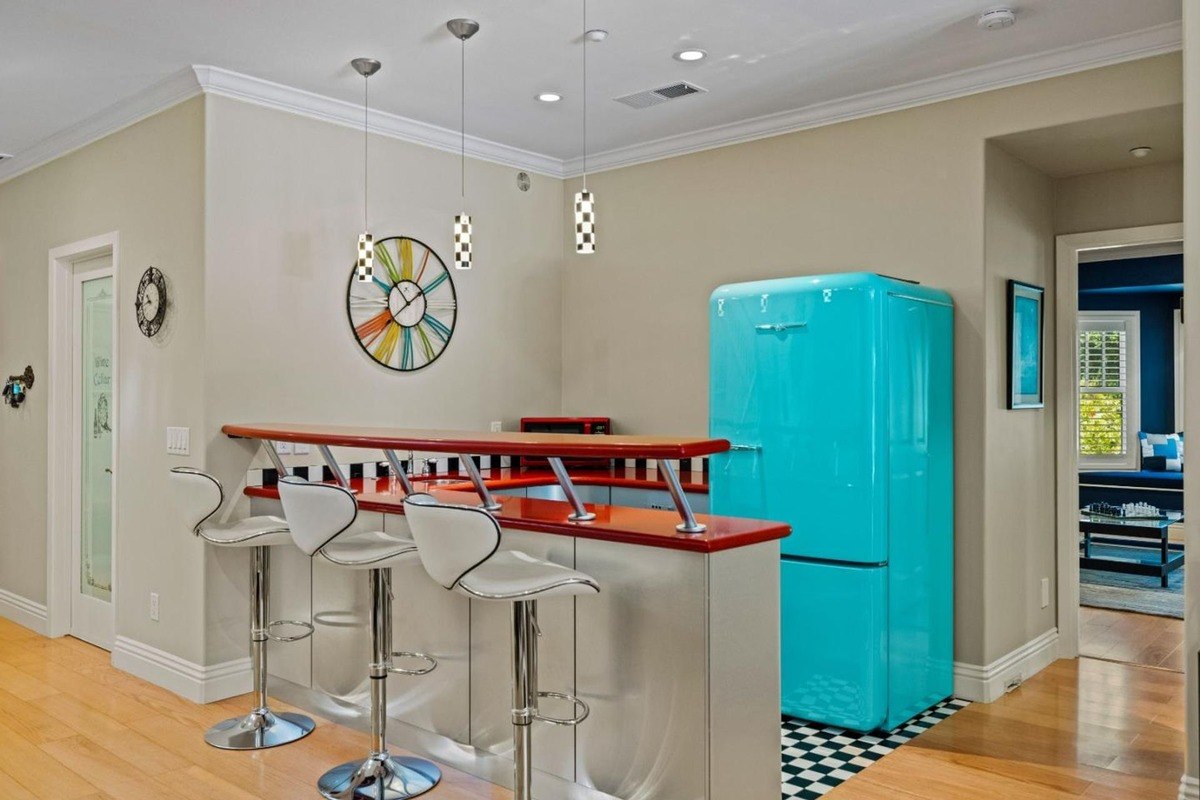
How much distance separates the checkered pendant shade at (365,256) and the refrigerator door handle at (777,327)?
67.1 inches

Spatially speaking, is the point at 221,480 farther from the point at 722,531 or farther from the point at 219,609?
the point at 722,531

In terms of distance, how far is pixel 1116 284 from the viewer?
348 inches

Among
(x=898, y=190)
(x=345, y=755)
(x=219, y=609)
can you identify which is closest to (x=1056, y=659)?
(x=898, y=190)

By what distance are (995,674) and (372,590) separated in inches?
109

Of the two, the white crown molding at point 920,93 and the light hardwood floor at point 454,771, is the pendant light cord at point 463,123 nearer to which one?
the white crown molding at point 920,93

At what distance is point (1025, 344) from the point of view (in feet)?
15.0

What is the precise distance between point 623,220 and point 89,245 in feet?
9.13

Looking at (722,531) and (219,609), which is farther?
(219,609)

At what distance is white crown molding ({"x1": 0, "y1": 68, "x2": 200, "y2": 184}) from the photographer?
4.23 m

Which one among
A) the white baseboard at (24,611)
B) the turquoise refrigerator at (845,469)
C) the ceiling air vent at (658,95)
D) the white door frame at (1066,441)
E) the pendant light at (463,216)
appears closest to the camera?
the pendant light at (463,216)

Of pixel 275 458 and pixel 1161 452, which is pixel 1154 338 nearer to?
pixel 1161 452

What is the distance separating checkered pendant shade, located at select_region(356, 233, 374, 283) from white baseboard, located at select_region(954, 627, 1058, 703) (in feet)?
10.3

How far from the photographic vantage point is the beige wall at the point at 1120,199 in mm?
4516

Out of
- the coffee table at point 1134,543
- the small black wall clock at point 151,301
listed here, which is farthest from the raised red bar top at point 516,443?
the coffee table at point 1134,543
